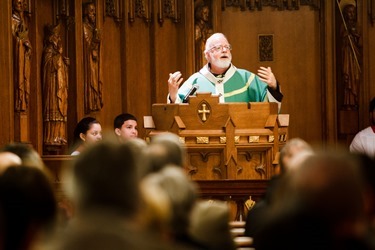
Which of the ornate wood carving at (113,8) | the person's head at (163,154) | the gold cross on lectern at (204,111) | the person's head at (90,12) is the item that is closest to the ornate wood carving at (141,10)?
the ornate wood carving at (113,8)

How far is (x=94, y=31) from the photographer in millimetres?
12133

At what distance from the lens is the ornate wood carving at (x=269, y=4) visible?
13078 mm

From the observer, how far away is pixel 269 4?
1311 centimetres

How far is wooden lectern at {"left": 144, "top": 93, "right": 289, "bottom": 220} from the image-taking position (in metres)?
8.18

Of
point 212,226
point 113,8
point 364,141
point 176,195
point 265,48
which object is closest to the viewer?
point 176,195

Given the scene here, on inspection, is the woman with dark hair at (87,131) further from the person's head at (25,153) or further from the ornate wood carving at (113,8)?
the person's head at (25,153)

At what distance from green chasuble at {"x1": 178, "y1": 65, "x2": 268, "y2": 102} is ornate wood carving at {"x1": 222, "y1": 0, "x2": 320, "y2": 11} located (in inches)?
126

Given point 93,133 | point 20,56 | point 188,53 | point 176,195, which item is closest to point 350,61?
point 188,53

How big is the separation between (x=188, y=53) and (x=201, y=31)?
15.6 inches

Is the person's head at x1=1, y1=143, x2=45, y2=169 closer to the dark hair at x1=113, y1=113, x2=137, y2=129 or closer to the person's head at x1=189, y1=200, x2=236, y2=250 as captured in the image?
the person's head at x1=189, y1=200, x2=236, y2=250

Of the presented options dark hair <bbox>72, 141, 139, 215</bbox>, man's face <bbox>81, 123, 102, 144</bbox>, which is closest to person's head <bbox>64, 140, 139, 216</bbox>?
dark hair <bbox>72, 141, 139, 215</bbox>

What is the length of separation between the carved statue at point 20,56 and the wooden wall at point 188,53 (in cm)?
39

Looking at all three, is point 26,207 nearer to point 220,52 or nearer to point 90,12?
point 220,52

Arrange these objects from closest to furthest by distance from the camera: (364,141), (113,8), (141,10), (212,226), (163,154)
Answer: (212,226) → (163,154) → (364,141) → (113,8) → (141,10)
